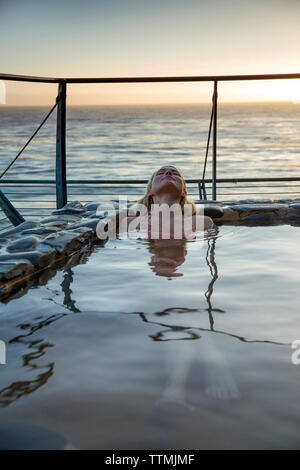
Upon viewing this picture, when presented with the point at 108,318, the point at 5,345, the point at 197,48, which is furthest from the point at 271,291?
the point at 197,48

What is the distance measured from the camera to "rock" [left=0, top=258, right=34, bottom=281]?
226 cm

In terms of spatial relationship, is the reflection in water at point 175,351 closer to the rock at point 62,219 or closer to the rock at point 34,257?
the rock at point 34,257

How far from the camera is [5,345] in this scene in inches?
68.2

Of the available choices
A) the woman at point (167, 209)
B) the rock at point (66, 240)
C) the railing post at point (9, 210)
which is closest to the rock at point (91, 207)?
the woman at point (167, 209)

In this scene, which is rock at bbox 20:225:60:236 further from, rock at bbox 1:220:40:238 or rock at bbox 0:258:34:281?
rock at bbox 0:258:34:281

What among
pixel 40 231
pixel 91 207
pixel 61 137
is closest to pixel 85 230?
pixel 40 231

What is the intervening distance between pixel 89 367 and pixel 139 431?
14.8 inches

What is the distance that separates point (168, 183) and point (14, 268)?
1351mm

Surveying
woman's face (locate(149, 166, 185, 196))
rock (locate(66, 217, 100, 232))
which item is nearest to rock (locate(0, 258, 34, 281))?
rock (locate(66, 217, 100, 232))

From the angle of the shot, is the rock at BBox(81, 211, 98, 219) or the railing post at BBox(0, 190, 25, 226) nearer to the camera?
the railing post at BBox(0, 190, 25, 226)

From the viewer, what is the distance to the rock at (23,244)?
2.70 metres

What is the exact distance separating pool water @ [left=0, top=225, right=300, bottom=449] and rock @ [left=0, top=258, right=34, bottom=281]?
0.11m

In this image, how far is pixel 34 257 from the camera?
8.35 ft

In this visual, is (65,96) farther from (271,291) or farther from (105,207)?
(271,291)
